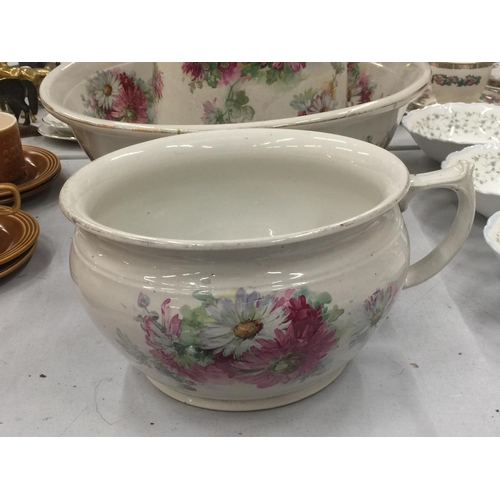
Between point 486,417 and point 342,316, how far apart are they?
0.56 ft

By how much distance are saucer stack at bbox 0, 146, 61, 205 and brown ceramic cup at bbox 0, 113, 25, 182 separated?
0.05 ft

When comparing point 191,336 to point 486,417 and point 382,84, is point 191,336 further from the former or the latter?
point 382,84

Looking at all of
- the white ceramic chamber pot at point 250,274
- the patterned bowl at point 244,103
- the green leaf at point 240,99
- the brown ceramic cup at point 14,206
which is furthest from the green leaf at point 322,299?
the brown ceramic cup at point 14,206

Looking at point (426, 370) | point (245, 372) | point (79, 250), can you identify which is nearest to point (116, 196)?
point (79, 250)

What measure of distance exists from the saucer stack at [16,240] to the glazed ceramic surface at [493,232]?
504 mm

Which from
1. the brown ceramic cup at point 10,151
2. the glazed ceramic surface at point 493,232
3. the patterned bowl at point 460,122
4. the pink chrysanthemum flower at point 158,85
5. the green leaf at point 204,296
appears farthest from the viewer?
the patterned bowl at point 460,122

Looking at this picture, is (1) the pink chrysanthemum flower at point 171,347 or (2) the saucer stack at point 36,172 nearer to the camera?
(1) the pink chrysanthemum flower at point 171,347

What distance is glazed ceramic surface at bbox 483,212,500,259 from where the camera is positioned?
0.58m

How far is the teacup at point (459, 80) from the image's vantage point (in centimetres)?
104

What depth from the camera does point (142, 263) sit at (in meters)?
0.39

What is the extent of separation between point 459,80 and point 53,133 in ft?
2.44

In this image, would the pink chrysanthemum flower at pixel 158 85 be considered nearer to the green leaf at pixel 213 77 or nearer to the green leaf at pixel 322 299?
the green leaf at pixel 213 77

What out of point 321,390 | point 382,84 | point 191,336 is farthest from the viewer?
point 382,84

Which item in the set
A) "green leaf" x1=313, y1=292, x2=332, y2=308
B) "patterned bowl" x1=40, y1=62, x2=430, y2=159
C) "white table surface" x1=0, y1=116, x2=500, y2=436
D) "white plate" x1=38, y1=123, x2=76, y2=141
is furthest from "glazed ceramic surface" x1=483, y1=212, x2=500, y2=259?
"white plate" x1=38, y1=123, x2=76, y2=141
